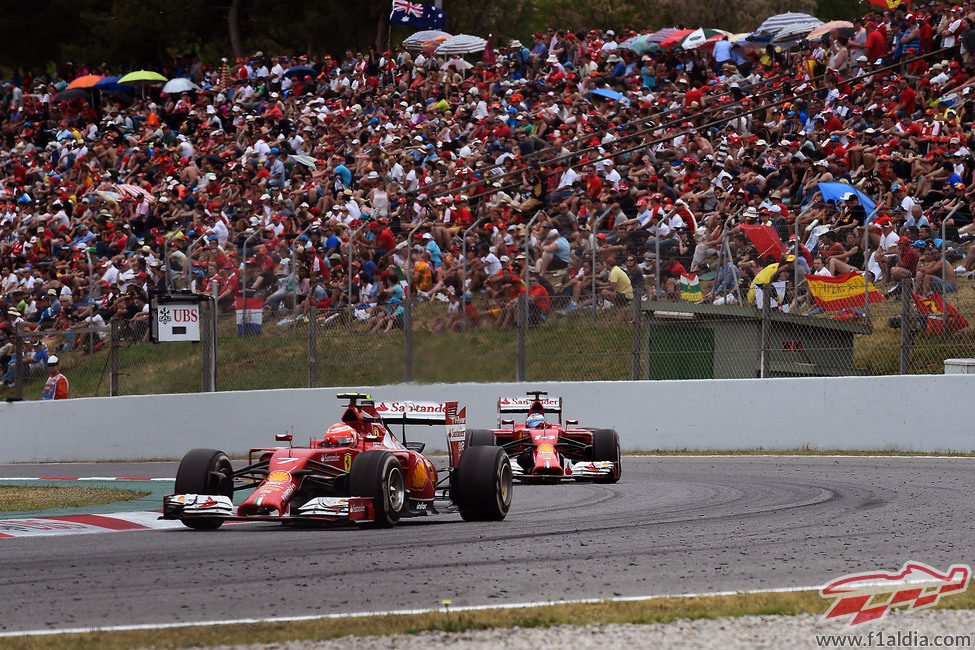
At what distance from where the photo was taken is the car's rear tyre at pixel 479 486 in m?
9.70

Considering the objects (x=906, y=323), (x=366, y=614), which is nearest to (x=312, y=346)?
(x=906, y=323)

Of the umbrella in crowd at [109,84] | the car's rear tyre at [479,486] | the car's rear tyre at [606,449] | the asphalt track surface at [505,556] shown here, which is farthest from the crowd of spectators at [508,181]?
the car's rear tyre at [479,486]

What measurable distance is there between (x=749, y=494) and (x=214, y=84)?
23.8 m

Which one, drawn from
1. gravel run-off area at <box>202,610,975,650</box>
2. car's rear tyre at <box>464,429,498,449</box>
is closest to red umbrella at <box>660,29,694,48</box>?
car's rear tyre at <box>464,429,498,449</box>

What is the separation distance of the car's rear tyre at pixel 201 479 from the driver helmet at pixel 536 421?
15.5 feet

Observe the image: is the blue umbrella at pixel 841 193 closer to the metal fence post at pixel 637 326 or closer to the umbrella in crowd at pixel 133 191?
the metal fence post at pixel 637 326

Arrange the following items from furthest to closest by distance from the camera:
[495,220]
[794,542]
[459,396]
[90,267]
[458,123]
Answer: [458,123] → [90,267] → [495,220] → [459,396] → [794,542]

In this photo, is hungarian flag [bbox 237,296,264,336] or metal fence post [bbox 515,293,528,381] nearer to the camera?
metal fence post [bbox 515,293,528,381]

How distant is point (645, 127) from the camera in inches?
861

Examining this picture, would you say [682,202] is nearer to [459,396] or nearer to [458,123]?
[459,396]

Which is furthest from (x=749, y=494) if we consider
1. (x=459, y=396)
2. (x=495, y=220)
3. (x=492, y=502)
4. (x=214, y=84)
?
(x=214, y=84)

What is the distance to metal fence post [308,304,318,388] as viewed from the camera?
57.8 feet

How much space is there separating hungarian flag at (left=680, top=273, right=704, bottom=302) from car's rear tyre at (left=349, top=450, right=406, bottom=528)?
743cm

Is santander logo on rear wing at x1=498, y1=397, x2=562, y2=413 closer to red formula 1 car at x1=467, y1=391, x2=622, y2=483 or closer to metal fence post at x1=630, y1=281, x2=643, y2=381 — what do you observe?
red formula 1 car at x1=467, y1=391, x2=622, y2=483
